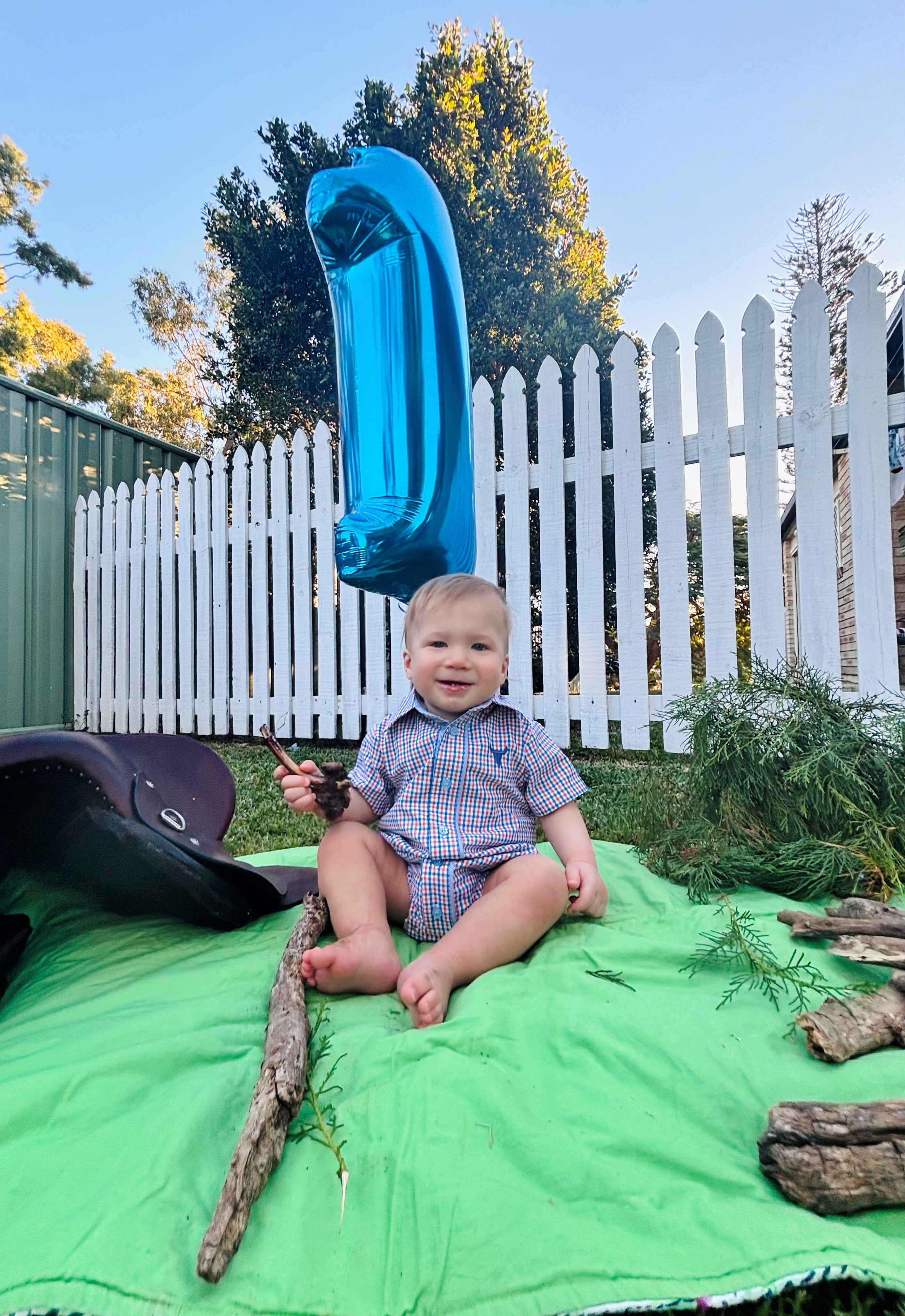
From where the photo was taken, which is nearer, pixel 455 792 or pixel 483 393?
pixel 455 792

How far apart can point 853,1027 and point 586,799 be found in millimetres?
1906

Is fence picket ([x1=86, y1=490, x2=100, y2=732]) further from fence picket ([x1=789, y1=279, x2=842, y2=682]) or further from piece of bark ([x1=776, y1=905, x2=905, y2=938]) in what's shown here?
piece of bark ([x1=776, y1=905, x2=905, y2=938])

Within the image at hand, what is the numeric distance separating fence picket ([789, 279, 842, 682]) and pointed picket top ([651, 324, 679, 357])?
19.2 inches

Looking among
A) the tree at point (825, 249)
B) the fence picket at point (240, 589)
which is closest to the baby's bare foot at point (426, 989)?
the fence picket at point (240, 589)

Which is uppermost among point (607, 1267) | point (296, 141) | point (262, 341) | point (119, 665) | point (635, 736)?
point (296, 141)

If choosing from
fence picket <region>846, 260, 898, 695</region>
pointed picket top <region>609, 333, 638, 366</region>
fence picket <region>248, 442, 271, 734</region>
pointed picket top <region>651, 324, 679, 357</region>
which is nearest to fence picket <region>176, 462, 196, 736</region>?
fence picket <region>248, 442, 271, 734</region>

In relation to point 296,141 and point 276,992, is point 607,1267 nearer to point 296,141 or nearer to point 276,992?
point 276,992

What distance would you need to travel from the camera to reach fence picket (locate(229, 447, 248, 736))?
15.3 feet

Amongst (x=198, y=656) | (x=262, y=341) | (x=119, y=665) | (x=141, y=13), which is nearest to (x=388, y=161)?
(x=198, y=656)

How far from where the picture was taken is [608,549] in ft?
15.5

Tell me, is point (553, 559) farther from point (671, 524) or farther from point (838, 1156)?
point (838, 1156)

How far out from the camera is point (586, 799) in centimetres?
276

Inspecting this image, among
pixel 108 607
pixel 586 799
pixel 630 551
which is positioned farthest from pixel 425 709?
pixel 108 607

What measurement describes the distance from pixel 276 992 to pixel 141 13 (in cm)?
1759
